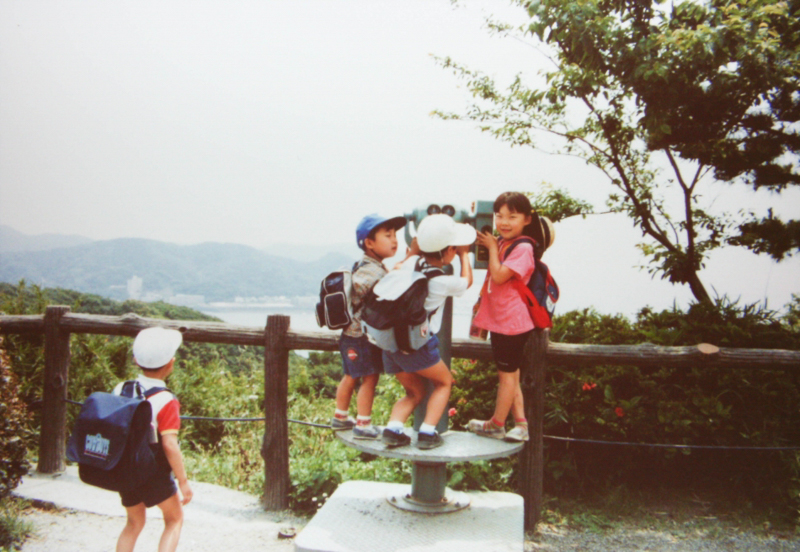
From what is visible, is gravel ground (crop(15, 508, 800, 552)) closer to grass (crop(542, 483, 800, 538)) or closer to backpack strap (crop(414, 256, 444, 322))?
grass (crop(542, 483, 800, 538))

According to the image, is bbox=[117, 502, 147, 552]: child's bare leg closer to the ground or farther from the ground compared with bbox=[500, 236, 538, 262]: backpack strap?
closer to the ground

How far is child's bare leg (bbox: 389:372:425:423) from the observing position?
2.95 meters

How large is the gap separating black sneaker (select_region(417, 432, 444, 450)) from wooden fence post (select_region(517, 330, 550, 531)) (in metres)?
0.90

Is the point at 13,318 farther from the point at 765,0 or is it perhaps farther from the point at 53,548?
the point at 765,0

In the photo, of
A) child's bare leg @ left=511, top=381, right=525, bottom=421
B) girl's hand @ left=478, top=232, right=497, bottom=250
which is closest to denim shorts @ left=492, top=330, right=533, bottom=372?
child's bare leg @ left=511, top=381, right=525, bottom=421

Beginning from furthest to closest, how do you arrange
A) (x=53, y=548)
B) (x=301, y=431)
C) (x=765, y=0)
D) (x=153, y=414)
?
(x=301, y=431) < (x=765, y=0) < (x=53, y=548) < (x=153, y=414)

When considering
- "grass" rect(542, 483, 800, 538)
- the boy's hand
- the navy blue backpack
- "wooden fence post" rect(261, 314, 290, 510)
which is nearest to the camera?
the navy blue backpack

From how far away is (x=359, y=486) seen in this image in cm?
355

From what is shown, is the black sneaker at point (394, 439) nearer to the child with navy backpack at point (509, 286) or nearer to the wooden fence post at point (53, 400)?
the child with navy backpack at point (509, 286)

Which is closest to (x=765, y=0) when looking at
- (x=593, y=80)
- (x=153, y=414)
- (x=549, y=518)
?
(x=593, y=80)

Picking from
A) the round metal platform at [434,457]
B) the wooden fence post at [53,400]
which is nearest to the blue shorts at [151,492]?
the round metal platform at [434,457]

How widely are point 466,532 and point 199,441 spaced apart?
4004mm

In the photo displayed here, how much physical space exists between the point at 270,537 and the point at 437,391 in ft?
5.13

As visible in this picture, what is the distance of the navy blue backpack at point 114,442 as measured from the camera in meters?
2.36
